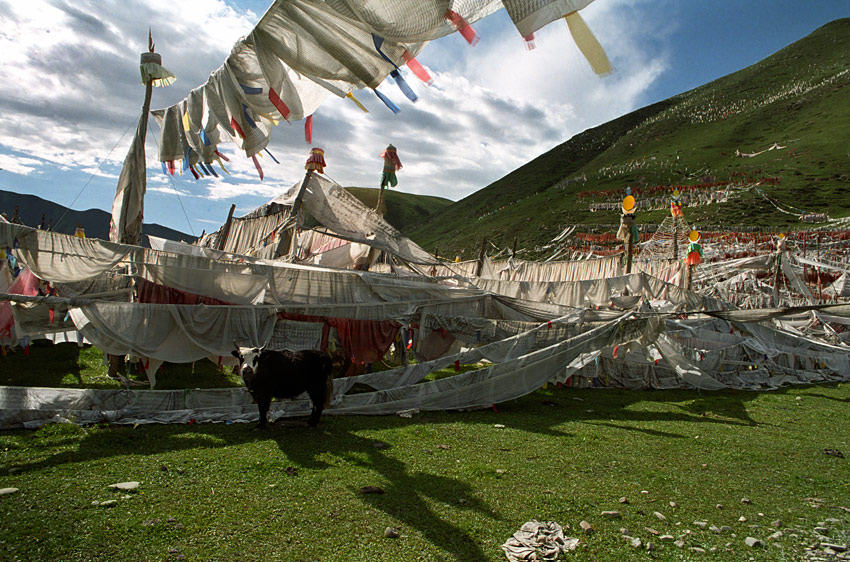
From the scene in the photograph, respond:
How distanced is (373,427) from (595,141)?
148m

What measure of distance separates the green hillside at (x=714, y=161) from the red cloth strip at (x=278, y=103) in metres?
54.5

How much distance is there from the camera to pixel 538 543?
12.2ft

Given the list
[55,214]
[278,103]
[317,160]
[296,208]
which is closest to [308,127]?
[278,103]

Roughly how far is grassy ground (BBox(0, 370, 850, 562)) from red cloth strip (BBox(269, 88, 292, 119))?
408 centimetres

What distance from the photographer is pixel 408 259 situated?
12422 millimetres

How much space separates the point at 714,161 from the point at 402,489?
99.7m

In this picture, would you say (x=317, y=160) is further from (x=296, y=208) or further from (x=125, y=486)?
(x=125, y=486)

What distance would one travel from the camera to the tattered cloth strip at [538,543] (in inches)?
140

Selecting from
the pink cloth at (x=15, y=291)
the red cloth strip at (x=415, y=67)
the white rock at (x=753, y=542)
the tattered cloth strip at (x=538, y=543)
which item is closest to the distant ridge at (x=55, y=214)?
the pink cloth at (x=15, y=291)

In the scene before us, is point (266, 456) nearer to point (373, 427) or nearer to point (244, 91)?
point (373, 427)

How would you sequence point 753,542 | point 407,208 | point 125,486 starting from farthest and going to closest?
point 407,208 → point 125,486 → point 753,542

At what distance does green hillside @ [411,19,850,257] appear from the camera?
60.6 meters

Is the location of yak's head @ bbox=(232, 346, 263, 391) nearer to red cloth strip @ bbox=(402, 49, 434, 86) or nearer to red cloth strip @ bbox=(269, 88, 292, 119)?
red cloth strip @ bbox=(269, 88, 292, 119)

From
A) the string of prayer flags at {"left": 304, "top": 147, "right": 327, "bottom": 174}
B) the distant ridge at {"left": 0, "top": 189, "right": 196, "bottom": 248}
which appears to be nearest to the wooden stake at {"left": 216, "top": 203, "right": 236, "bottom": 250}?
the string of prayer flags at {"left": 304, "top": 147, "right": 327, "bottom": 174}
